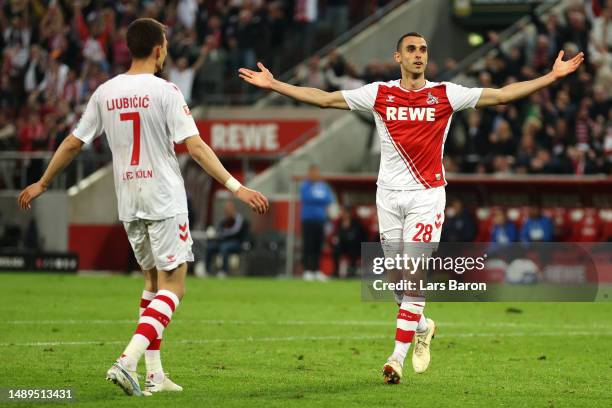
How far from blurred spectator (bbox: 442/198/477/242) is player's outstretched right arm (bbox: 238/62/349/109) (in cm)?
1516

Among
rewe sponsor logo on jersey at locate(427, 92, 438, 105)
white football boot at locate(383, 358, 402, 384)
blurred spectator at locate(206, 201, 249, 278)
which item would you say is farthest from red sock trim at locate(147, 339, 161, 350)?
Answer: blurred spectator at locate(206, 201, 249, 278)

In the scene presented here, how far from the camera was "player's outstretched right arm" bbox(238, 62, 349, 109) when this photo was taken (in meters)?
10.0

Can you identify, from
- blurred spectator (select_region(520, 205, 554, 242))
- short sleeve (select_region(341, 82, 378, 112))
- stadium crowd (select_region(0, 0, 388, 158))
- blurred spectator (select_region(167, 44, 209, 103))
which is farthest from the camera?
stadium crowd (select_region(0, 0, 388, 158))

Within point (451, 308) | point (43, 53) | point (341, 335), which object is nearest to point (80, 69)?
point (43, 53)

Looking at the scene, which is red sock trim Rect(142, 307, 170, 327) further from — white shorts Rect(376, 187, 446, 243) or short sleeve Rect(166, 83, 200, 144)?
white shorts Rect(376, 187, 446, 243)

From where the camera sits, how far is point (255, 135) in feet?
97.3

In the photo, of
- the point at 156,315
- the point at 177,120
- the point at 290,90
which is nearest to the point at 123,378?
the point at 156,315

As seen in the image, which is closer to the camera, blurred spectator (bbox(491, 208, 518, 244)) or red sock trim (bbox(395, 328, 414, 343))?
red sock trim (bbox(395, 328, 414, 343))

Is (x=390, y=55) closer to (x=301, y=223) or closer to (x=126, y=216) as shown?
(x=301, y=223)

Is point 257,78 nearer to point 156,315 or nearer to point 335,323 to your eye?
point 156,315

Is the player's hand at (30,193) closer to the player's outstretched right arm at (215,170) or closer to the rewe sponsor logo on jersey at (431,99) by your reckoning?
the player's outstretched right arm at (215,170)

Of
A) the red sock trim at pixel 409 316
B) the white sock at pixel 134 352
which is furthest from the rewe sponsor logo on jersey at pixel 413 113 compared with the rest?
the white sock at pixel 134 352

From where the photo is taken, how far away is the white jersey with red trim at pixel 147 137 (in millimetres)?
8734

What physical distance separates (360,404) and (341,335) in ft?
18.5
